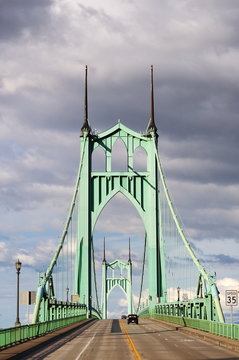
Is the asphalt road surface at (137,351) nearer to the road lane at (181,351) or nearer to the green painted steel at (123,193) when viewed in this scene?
the road lane at (181,351)

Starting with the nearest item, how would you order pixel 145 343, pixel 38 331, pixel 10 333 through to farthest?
1. pixel 10 333
2. pixel 145 343
3. pixel 38 331

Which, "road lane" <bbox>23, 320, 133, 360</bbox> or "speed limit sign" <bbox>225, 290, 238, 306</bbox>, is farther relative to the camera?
"speed limit sign" <bbox>225, 290, 238, 306</bbox>

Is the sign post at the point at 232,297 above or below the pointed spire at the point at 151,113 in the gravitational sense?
below

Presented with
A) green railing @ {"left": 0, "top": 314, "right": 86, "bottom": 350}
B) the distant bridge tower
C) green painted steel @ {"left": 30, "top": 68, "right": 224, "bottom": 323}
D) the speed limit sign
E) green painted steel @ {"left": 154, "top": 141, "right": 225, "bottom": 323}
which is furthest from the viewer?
the distant bridge tower

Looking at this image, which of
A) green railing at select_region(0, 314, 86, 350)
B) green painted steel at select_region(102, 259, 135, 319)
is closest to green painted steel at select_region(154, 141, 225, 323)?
green railing at select_region(0, 314, 86, 350)

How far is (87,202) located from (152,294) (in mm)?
12426

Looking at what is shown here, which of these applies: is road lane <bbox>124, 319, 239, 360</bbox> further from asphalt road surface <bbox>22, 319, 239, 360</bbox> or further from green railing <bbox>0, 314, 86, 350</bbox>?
green railing <bbox>0, 314, 86, 350</bbox>

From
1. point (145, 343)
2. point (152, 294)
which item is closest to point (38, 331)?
point (145, 343)

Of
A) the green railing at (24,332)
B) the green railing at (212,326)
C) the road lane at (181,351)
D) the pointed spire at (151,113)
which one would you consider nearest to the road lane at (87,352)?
the road lane at (181,351)

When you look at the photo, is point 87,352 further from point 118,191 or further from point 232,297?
point 118,191

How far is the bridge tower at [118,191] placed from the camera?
281 ft

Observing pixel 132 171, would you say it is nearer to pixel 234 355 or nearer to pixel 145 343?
pixel 145 343

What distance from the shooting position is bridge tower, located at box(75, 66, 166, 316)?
3366 inches

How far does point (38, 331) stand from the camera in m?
43.8
